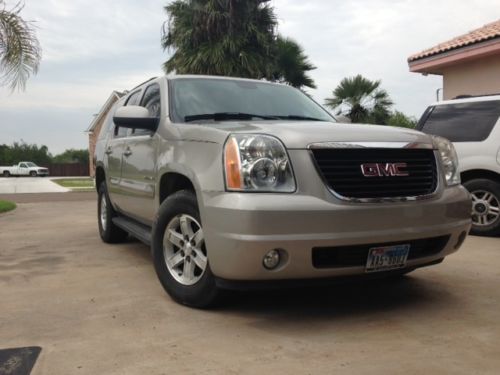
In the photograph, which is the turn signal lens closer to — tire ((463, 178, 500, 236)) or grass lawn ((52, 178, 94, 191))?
tire ((463, 178, 500, 236))

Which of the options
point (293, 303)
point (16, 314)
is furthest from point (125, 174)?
point (293, 303)

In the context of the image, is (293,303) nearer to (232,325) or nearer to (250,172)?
(232,325)

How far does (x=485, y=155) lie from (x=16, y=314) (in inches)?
221

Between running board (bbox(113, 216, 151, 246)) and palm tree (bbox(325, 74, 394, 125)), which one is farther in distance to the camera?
palm tree (bbox(325, 74, 394, 125))

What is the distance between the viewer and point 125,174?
17.3 ft

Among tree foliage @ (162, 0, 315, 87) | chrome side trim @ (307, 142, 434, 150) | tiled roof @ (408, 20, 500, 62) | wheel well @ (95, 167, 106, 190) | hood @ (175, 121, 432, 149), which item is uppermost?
tree foliage @ (162, 0, 315, 87)

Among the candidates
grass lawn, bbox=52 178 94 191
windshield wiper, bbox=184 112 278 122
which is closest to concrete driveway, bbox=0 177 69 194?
grass lawn, bbox=52 178 94 191

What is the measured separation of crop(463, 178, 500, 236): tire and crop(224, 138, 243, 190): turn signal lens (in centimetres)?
451

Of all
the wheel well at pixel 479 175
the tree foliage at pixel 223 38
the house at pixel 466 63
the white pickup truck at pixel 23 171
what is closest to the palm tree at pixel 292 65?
the tree foliage at pixel 223 38

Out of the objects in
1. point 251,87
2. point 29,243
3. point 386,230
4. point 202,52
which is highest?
point 202,52

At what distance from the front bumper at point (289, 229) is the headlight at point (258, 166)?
0.25 ft

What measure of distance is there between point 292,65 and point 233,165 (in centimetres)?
1595

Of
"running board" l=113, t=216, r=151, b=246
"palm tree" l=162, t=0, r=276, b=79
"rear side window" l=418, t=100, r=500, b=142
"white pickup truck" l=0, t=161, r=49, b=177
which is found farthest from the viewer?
"white pickup truck" l=0, t=161, r=49, b=177

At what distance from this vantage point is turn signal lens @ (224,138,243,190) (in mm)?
3139
